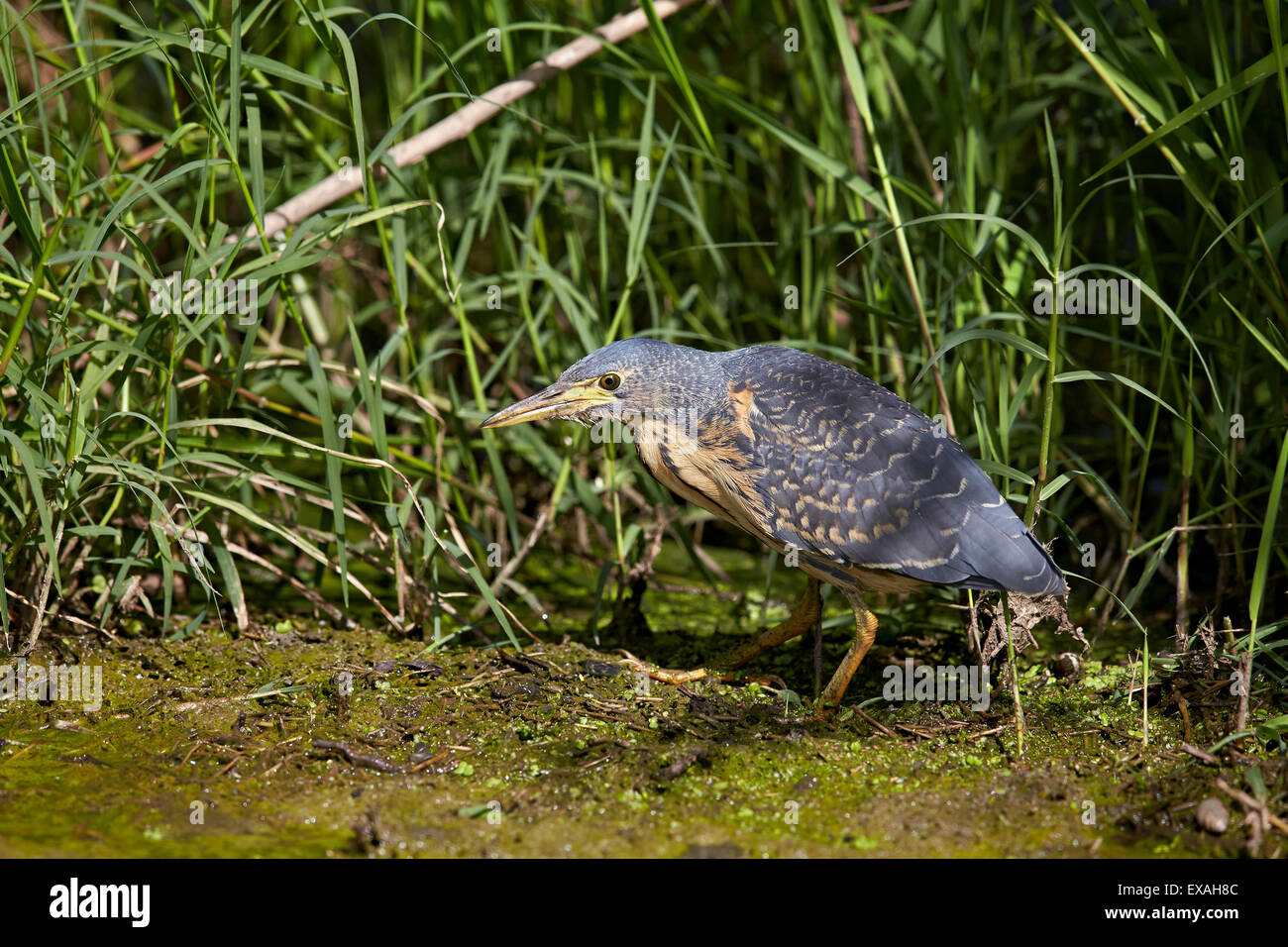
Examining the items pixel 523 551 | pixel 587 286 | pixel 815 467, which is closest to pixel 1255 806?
pixel 815 467

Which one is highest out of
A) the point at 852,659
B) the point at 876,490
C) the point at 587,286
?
the point at 587,286

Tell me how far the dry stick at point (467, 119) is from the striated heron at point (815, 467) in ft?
3.85

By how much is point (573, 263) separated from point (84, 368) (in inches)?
77.4

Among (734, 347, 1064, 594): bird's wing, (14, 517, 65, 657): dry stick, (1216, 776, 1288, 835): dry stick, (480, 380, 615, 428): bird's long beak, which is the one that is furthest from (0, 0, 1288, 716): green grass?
(1216, 776, 1288, 835): dry stick

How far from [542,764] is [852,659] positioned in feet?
3.76

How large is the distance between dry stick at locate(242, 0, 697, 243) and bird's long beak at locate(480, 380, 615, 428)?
3.61 ft

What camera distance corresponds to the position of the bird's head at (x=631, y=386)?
390cm

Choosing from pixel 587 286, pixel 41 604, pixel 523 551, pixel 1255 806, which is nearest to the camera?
pixel 1255 806

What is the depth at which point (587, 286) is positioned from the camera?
4.97m

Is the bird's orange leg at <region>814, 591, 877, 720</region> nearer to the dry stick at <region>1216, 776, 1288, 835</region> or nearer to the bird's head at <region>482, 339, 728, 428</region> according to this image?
the bird's head at <region>482, 339, 728, 428</region>

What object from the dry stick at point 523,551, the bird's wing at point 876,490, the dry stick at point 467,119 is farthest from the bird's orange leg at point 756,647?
the dry stick at point 467,119

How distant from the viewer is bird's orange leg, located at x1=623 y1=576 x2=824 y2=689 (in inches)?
159

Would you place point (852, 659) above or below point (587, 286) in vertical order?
below

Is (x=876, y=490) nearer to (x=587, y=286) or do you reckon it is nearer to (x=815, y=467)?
(x=815, y=467)
